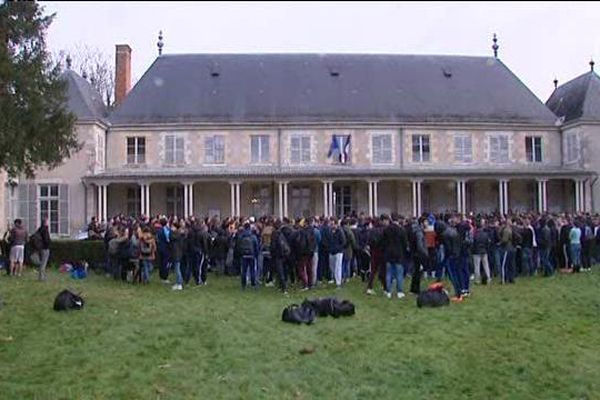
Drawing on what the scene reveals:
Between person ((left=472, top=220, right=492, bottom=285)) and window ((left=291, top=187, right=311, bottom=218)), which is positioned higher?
window ((left=291, top=187, right=311, bottom=218))

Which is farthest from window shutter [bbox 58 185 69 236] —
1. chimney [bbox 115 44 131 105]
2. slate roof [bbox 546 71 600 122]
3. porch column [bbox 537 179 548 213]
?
slate roof [bbox 546 71 600 122]

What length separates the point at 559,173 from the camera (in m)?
32.8

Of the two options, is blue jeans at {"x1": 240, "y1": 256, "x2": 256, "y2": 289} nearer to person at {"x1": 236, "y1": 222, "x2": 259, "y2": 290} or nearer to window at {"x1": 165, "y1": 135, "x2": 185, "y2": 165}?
person at {"x1": 236, "y1": 222, "x2": 259, "y2": 290}

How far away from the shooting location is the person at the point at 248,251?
1569 centimetres

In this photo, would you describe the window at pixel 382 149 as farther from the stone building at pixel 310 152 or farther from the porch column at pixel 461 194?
the porch column at pixel 461 194

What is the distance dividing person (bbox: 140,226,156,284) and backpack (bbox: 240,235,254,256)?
88.2 inches

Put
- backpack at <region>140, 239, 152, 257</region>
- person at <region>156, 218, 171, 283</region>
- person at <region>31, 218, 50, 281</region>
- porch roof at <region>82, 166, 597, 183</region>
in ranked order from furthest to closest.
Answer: porch roof at <region>82, 166, 597, 183</region>
person at <region>156, 218, 171, 283</region>
backpack at <region>140, 239, 152, 257</region>
person at <region>31, 218, 50, 281</region>

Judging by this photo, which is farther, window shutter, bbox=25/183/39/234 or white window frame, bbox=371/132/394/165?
white window frame, bbox=371/132/394/165

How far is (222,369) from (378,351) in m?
2.35

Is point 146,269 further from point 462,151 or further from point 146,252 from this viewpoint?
point 462,151

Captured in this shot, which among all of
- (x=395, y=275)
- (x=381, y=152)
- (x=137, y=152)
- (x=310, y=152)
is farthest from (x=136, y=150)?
(x=395, y=275)

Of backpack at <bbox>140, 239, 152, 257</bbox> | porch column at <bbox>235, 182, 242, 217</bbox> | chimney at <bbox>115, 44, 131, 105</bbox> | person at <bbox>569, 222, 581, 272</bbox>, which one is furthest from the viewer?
chimney at <bbox>115, 44, 131, 105</bbox>

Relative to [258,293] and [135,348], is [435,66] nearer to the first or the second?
[258,293]

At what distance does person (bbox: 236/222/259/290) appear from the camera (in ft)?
51.5
